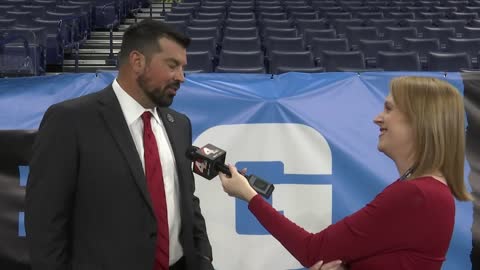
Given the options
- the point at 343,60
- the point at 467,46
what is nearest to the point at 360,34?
the point at 467,46

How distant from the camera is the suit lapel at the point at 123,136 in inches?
67.9

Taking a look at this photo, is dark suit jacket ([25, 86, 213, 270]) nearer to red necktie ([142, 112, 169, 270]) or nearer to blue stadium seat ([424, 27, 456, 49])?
red necktie ([142, 112, 169, 270])

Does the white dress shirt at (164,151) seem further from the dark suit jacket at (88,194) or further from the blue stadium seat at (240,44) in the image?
the blue stadium seat at (240,44)

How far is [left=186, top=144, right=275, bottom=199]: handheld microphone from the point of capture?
1.74m

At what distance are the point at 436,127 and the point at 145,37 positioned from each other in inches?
39.1

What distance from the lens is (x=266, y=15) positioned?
1064 cm

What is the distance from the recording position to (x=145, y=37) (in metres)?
1.77

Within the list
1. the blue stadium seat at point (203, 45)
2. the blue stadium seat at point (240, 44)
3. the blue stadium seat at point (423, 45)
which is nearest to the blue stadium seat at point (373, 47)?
the blue stadium seat at point (423, 45)

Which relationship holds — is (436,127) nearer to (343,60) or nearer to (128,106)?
(128,106)

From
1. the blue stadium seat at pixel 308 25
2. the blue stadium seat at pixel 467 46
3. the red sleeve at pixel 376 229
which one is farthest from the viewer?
the blue stadium seat at pixel 308 25

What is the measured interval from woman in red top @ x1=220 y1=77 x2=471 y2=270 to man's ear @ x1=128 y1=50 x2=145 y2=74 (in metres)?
0.82

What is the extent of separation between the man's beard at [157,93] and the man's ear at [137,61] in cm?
3

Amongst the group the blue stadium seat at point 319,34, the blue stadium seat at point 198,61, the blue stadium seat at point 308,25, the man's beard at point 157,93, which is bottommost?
the blue stadium seat at point 198,61

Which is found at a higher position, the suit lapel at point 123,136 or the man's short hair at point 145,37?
the man's short hair at point 145,37
